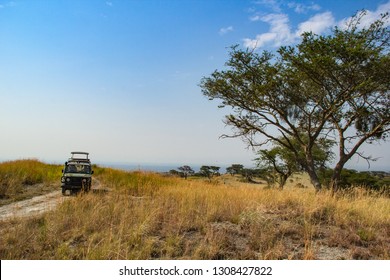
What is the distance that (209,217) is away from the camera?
838 centimetres

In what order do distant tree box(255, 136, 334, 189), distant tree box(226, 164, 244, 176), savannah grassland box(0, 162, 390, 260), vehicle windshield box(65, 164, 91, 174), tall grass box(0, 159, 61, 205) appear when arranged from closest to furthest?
1. savannah grassland box(0, 162, 390, 260)
2. tall grass box(0, 159, 61, 205)
3. vehicle windshield box(65, 164, 91, 174)
4. distant tree box(255, 136, 334, 189)
5. distant tree box(226, 164, 244, 176)

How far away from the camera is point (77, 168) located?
15797 millimetres

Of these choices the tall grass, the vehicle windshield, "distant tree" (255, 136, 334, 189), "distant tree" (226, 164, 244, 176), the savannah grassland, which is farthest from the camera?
"distant tree" (226, 164, 244, 176)

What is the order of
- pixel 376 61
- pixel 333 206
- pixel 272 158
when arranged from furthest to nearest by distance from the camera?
pixel 272 158, pixel 376 61, pixel 333 206

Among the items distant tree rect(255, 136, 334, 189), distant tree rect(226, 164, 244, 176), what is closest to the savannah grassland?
distant tree rect(255, 136, 334, 189)

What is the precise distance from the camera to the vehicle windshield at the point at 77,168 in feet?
51.1

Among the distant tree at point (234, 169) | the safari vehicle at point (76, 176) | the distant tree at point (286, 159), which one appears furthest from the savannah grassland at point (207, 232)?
the distant tree at point (234, 169)

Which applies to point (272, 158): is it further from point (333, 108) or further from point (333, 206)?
point (333, 206)

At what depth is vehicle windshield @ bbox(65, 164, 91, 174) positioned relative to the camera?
1558cm

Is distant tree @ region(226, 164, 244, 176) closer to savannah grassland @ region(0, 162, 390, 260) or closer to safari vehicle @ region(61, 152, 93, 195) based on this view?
safari vehicle @ region(61, 152, 93, 195)

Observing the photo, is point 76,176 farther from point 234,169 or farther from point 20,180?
point 234,169

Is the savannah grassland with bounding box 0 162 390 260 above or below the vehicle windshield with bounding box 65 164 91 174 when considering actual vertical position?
below

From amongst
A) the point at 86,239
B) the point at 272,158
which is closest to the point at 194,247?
the point at 86,239

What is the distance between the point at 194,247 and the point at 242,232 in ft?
5.13
